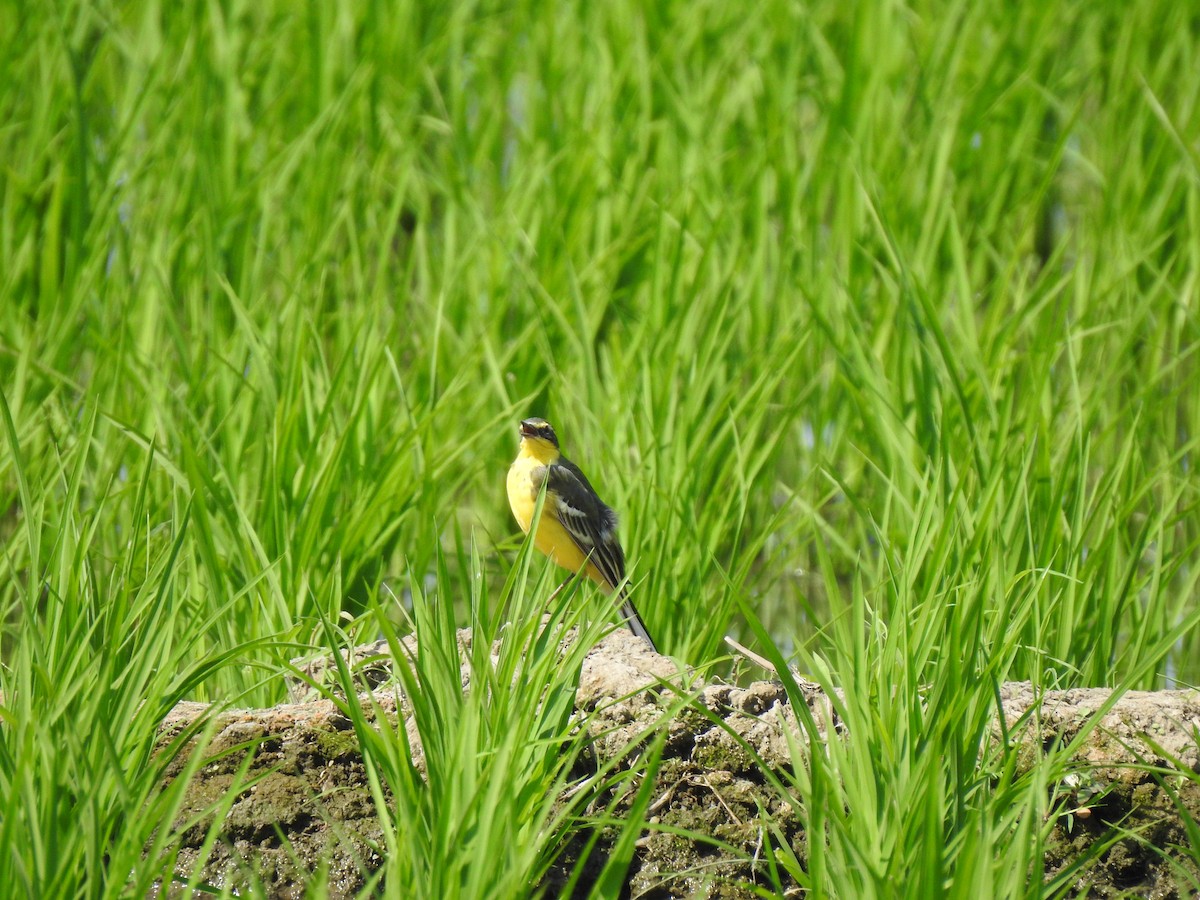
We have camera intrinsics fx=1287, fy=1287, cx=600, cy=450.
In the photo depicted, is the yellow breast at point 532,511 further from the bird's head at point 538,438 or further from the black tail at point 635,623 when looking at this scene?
the black tail at point 635,623

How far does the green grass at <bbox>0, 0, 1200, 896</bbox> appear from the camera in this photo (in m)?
2.41

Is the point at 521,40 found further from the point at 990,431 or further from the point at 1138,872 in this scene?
the point at 1138,872

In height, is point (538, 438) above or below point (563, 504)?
above

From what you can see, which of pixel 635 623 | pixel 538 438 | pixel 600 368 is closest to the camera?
Answer: pixel 635 623

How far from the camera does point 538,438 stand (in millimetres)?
3689

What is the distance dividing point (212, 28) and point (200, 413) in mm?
2487

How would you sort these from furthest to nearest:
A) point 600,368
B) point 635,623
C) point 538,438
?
1. point 600,368
2. point 538,438
3. point 635,623

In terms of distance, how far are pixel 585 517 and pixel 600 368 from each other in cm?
116

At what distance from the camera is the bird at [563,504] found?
367 cm

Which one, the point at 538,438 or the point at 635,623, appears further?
the point at 538,438

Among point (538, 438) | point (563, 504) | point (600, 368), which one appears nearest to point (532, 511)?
point (563, 504)

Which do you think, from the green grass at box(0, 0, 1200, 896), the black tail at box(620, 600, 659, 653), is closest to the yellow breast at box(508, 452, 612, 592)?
the green grass at box(0, 0, 1200, 896)

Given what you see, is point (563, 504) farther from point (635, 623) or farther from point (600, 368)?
point (600, 368)

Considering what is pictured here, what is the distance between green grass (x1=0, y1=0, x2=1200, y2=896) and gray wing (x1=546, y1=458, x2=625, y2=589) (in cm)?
10
